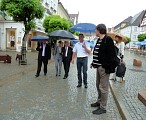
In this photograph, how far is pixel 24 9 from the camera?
62.6 ft

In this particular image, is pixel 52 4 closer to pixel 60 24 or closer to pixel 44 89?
pixel 60 24

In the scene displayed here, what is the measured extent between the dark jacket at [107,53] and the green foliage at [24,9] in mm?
12657

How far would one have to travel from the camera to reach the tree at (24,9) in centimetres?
1881

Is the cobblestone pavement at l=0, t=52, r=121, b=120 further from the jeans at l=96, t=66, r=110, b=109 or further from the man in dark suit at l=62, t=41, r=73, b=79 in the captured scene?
the man in dark suit at l=62, t=41, r=73, b=79

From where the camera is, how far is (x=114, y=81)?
12195 millimetres

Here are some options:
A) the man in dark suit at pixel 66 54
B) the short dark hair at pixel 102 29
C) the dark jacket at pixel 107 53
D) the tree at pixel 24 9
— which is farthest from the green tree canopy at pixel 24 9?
the dark jacket at pixel 107 53

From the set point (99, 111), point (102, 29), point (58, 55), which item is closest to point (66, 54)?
point (58, 55)

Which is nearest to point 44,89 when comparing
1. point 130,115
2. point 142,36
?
point 130,115

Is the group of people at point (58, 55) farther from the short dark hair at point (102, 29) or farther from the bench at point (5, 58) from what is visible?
the short dark hair at point (102, 29)

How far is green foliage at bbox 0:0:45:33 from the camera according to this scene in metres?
18.8

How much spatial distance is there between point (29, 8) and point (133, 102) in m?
12.6

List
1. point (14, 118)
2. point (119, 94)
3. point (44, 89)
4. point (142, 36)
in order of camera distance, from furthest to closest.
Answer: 1. point (142, 36)
2. point (44, 89)
3. point (119, 94)
4. point (14, 118)

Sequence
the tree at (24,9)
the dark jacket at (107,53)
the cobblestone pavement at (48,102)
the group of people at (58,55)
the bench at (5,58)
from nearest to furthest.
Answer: the cobblestone pavement at (48,102) → the dark jacket at (107,53) → the group of people at (58,55) → the tree at (24,9) → the bench at (5,58)

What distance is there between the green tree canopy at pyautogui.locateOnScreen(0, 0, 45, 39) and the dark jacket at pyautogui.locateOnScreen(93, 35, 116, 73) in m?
12.7
